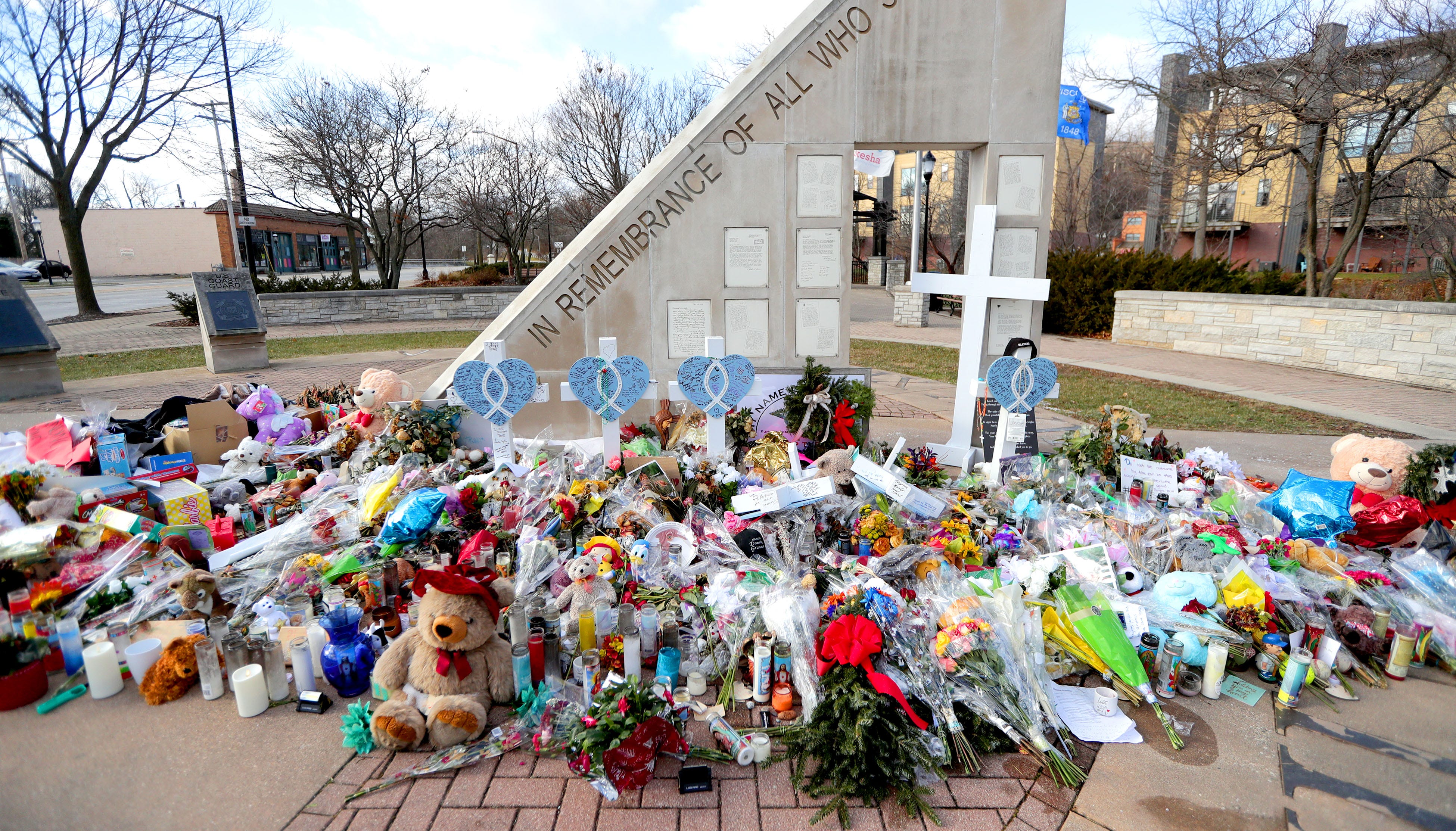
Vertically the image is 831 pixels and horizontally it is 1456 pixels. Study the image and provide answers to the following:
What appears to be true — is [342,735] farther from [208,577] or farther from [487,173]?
[487,173]

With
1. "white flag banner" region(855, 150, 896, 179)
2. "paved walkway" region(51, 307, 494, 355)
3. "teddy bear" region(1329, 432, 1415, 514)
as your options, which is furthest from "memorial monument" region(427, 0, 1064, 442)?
"paved walkway" region(51, 307, 494, 355)

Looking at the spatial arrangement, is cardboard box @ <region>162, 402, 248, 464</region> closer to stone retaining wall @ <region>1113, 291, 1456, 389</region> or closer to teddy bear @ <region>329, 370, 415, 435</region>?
teddy bear @ <region>329, 370, 415, 435</region>

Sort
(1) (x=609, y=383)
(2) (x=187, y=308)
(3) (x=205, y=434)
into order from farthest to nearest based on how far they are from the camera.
A: (2) (x=187, y=308) < (3) (x=205, y=434) < (1) (x=609, y=383)

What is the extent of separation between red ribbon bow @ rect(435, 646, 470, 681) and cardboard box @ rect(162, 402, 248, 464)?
3.97 meters

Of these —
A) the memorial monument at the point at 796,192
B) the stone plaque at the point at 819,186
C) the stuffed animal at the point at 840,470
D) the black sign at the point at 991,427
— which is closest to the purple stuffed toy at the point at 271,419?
the memorial monument at the point at 796,192

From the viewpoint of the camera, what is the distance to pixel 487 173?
24438 mm

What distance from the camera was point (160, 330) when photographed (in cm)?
1678

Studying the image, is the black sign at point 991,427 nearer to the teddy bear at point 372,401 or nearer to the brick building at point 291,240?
the teddy bear at point 372,401

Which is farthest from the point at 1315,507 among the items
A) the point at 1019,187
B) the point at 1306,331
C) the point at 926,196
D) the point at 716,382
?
the point at 926,196

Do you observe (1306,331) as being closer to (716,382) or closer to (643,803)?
(716,382)

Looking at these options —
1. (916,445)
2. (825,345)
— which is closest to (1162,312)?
(916,445)

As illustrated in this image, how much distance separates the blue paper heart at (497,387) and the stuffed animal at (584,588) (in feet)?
5.94

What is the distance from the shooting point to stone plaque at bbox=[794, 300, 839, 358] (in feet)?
20.0

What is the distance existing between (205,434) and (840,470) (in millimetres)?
5018
